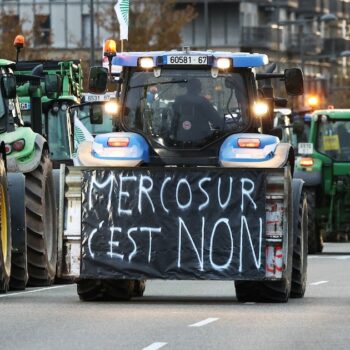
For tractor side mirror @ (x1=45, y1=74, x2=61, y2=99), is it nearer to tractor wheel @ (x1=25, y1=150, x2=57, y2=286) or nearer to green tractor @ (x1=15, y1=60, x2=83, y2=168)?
tractor wheel @ (x1=25, y1=150, x2=57, y2=286)

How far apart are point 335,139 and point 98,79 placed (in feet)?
56.8

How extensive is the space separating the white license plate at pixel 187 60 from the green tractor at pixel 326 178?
16.1 meters

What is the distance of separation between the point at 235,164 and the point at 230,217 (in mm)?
579

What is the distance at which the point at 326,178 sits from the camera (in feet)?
128

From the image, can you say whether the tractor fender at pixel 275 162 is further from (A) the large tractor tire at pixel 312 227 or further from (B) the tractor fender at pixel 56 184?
(A) the large tractor tire at pixel 312 227

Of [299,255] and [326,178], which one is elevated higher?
[299,255]

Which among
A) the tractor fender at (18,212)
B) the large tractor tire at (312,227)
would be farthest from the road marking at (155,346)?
the large tractor tire at (312,227)

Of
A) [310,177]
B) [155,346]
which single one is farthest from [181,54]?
[310,177]

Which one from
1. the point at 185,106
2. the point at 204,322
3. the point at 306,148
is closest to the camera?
the point at 204,322

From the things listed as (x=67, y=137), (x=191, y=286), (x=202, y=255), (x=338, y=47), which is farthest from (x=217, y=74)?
(x=338, y=47)

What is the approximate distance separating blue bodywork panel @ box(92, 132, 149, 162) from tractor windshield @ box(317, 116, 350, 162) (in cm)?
1751

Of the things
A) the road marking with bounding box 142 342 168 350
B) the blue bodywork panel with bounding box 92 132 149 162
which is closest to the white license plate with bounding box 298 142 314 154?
the blue bodywork panel with bounding box 92 132 149 162

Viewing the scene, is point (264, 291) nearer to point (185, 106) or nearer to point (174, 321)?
point (185, 106)

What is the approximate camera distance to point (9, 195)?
77.0 feet
